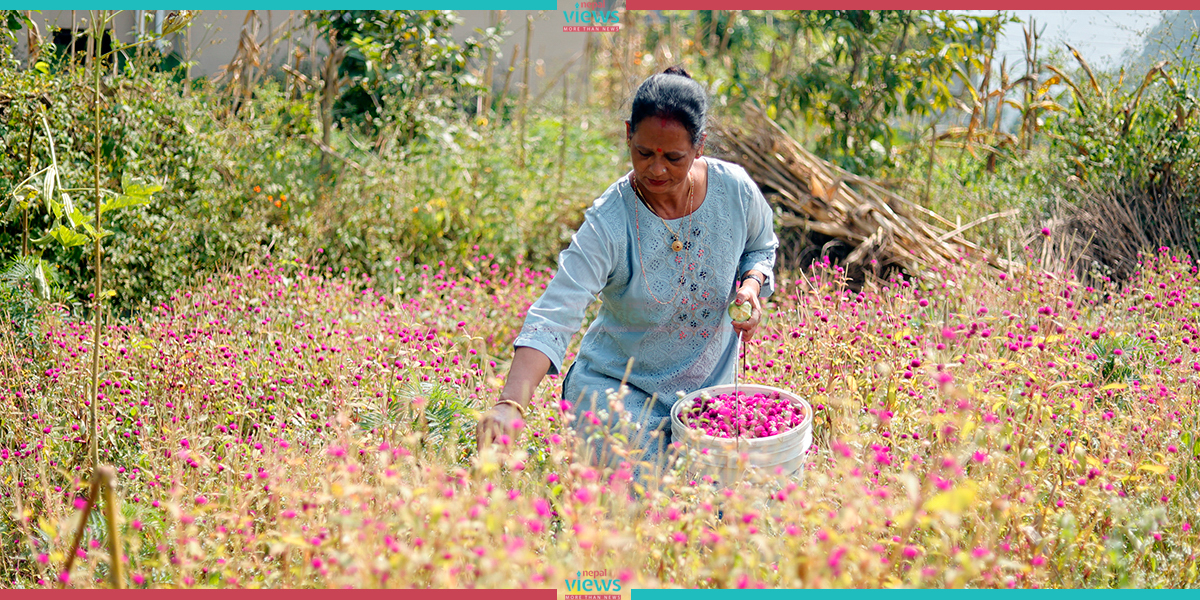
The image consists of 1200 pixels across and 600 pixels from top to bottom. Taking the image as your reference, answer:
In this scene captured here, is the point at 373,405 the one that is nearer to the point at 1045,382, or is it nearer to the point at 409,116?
the point at 1045,382

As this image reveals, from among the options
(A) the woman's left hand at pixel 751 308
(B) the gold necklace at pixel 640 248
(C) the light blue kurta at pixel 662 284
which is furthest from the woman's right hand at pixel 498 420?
(A) the woman's left hand at pixel 751 308

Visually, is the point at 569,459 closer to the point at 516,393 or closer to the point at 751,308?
the point at 516,393

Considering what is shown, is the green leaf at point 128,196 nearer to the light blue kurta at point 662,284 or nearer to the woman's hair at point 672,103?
the light blue kurta at point 662,284

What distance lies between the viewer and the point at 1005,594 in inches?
59.6

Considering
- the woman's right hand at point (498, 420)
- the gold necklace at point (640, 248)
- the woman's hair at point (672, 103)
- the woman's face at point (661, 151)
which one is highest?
the woman's hair at point (672, 103)

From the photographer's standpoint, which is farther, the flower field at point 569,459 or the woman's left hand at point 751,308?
the woman's left hand at point 751,308

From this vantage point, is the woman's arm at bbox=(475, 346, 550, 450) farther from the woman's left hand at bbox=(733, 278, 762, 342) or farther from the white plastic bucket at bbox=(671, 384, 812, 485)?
the woman's left hand at bbox=(733, 278, 762, 342)

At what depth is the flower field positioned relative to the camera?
1.42 m

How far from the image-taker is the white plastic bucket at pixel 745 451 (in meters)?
1.80

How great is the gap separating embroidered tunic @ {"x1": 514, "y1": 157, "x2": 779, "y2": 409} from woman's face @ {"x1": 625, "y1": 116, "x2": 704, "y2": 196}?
6.9 inches

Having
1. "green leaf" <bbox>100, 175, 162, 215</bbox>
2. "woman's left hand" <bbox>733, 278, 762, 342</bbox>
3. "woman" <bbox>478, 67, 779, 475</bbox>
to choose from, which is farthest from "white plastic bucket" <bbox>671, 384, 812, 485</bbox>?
"green leaf" <bbox>100, 175, 162, 215</bbox>

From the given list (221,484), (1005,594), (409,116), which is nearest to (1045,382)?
(1005,594)

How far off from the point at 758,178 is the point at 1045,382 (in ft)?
10.8

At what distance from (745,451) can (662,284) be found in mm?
622
